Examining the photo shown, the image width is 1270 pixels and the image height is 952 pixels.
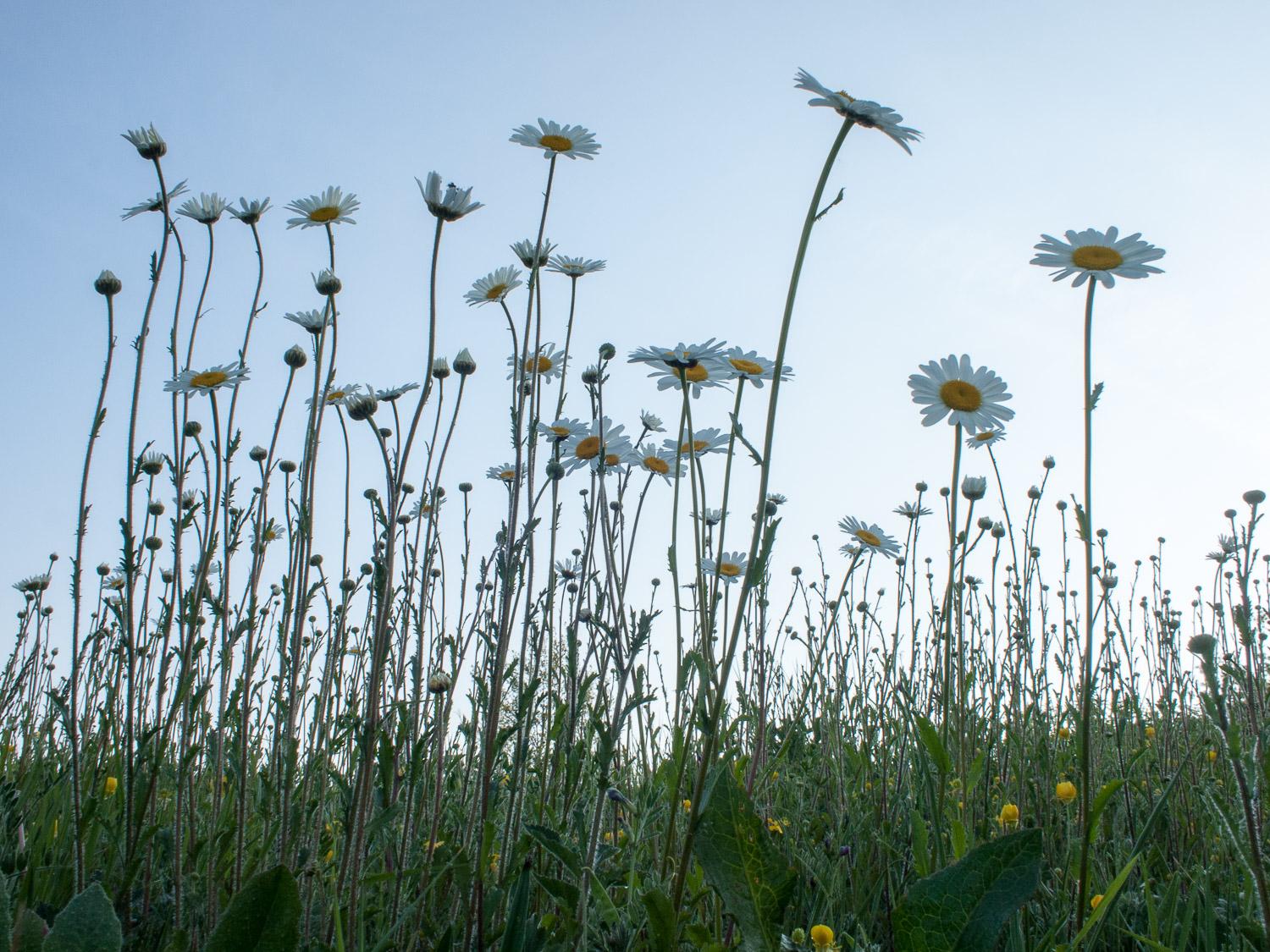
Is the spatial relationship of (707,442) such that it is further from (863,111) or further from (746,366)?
(863,111)

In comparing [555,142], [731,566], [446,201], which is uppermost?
[555,142]

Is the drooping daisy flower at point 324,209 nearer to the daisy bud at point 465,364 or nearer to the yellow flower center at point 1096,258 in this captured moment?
Result: the daisy bud at point 465,364

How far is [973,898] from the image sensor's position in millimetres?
1287

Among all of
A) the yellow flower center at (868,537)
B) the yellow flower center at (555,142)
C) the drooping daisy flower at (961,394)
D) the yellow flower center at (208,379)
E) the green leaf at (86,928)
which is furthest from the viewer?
the yellow flower center at (868,537)

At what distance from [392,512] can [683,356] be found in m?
0.67

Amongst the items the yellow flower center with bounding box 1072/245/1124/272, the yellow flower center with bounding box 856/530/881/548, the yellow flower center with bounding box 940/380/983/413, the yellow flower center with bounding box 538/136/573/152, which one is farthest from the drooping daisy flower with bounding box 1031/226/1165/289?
the yellow flower center with bounding box 856/530/881/548

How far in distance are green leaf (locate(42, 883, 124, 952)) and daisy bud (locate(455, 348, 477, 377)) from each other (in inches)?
65.2

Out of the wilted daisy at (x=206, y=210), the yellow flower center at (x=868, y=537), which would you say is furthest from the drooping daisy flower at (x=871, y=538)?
the wilted daisy at (x=206, y=210)

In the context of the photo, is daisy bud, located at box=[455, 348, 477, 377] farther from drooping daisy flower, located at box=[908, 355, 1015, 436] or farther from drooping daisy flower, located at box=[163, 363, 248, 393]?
drooping daisy flower, located at box=[908, 355, 1015, 436]

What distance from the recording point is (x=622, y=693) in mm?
1765

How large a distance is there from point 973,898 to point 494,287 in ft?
6.72

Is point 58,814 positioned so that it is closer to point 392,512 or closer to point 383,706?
point 383,706

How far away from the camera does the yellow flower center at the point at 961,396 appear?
6.95 feet

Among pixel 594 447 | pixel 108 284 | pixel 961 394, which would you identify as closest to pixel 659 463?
pixel 594 447
